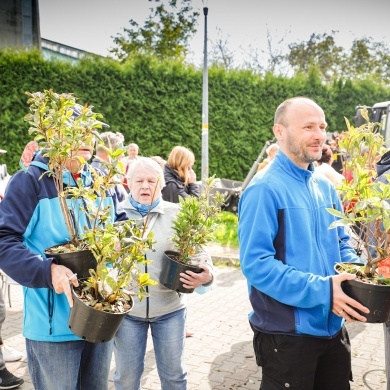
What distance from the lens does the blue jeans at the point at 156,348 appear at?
9.93 feet

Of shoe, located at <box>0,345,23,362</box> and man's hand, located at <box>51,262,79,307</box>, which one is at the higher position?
man's hand, located at <box>51,262,79,307</box>

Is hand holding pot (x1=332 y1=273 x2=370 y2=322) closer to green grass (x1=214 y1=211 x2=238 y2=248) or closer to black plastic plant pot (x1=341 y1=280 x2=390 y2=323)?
black plastic plant pot (x1=341 y1=280 x2=390 y2=323)

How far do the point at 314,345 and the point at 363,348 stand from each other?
311 cm

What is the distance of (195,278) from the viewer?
3029 millimetres

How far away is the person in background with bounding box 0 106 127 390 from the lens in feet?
7.40

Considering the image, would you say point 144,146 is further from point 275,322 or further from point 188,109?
point 275,322

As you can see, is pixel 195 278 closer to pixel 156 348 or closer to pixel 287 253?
pixel 156 348

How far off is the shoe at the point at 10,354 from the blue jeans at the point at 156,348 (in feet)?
6.83

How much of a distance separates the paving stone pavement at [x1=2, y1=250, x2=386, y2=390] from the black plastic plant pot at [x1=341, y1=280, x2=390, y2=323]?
7.68 feet

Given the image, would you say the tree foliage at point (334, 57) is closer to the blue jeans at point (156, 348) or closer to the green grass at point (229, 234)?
the green grass at point (229, 234)

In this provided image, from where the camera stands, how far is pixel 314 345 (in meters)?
2.46

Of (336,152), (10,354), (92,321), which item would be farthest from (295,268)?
(336,152)

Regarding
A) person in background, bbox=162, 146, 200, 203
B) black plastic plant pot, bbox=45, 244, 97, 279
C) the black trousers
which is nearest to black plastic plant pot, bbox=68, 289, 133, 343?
black plastic plant pot, bbox=45, 244, 97, 279

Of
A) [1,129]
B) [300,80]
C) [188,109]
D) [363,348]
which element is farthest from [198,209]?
[300,80]
